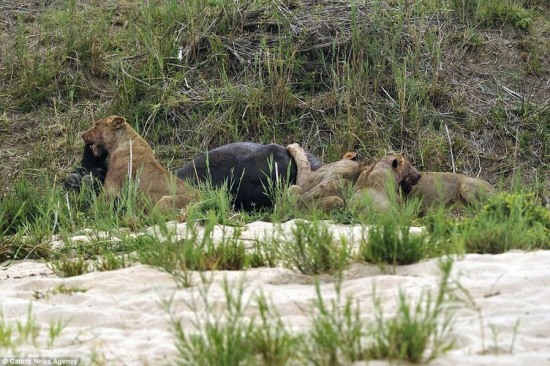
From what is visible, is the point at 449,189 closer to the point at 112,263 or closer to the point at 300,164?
the point at 300,164

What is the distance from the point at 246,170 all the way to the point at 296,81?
8.04 feet

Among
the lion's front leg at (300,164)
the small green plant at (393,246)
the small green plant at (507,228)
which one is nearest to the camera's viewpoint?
the small green plant at (393,246)

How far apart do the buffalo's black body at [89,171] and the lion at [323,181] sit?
73.2 inches

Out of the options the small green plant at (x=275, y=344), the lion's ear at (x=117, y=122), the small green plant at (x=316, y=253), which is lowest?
the lion's ear at (x=117, y=122)

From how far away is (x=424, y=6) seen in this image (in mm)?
12742

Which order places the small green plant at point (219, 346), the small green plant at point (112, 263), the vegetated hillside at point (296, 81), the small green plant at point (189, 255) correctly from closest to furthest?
the small green plant at point (219, 346) → the small green plant at point (189, 255) → the small green plant at point (112, 263) → the vegetated hillside at point (296, 81)

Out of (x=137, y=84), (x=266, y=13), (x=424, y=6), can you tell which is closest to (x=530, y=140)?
(x=424, y=6)

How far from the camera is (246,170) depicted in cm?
998

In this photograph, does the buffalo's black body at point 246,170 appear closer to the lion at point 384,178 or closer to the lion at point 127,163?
the lion at point 127,163

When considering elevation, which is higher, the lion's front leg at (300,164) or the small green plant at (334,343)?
the small green plant at (334,343)

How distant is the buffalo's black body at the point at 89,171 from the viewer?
10102mm

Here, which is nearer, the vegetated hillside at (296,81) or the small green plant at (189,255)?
the small green plant at (189,255)

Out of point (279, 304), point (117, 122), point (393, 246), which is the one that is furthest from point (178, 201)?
point (279, 304)

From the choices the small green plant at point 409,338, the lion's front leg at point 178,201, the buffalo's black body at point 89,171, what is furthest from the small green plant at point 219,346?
the buffalo's black body at point 89,171
